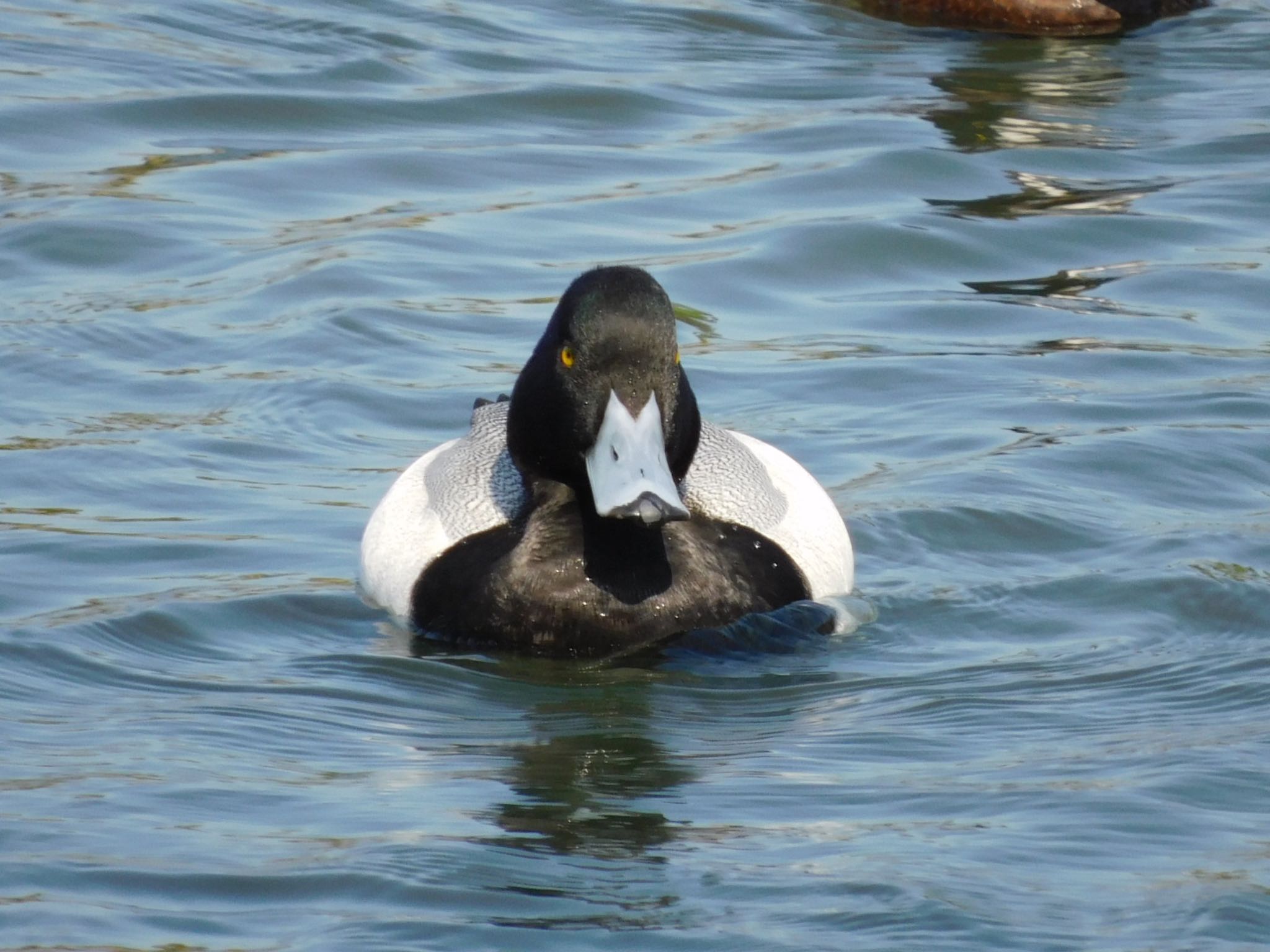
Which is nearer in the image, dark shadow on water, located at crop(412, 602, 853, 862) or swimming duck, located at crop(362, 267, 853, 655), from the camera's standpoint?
dark shadow on water, located at crop(412, 602, 853, 862)

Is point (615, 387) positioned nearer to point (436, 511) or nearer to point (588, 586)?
point (588, 586)

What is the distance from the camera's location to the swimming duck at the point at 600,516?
20.7 feet

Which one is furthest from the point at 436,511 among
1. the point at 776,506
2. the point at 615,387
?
the point at 615,387

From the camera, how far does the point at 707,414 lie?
9242 mm

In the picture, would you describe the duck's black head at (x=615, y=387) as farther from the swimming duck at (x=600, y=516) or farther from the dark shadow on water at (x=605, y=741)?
the dark shadow on water at (x=605, y=741)

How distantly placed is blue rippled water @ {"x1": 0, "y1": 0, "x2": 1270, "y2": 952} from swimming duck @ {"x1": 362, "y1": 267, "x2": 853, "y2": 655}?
0.15 m

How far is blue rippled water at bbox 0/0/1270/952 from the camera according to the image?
4.92 meters

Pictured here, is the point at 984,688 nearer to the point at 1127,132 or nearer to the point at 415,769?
the point at 415,769

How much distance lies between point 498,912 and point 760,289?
642cm

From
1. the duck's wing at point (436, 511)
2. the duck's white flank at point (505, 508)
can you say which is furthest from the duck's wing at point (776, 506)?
the duck's wing at point (436, 511)

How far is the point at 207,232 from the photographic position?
11.3m

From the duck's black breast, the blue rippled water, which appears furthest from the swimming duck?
the blue rippled water

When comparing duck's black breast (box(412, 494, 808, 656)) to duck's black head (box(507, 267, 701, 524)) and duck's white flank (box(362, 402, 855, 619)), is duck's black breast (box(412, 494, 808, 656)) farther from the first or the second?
duck's black head (box(507, 267, 701, 524))

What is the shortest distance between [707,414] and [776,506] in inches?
74.7
